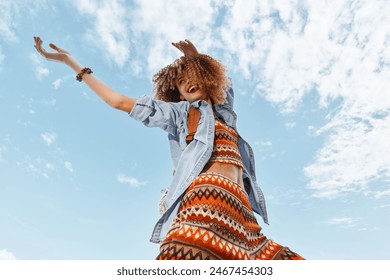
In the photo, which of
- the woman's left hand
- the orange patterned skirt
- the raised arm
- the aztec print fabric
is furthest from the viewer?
the woman's left hand

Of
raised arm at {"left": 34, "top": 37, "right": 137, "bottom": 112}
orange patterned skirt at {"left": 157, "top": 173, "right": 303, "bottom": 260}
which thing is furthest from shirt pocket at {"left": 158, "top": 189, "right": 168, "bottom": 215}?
raised arm at {"left": 34, "top": 37, "right": 137, "bottom": 112}

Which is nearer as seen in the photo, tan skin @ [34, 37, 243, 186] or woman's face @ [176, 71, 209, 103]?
tan skin @ [34, 37, 243, 186]

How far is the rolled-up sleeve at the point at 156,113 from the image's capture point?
10.0ft

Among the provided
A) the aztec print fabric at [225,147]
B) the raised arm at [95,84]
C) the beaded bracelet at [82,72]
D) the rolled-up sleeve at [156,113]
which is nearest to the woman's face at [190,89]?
the rolled-up sleeve at [156,113]

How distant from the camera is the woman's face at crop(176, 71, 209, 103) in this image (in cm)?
352

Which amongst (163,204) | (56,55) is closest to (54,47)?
(56,55)

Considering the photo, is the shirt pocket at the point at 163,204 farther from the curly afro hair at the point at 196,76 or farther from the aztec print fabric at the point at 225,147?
the curly afro hair at the point at 196,76

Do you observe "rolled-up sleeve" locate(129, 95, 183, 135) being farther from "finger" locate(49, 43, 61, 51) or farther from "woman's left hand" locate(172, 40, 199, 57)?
"finger" locate(49, 43, 61, 51)

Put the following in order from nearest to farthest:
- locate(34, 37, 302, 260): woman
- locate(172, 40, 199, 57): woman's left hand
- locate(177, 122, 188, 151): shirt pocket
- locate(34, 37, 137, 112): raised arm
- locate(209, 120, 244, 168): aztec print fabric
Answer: locate(34, 37, 302, 260): woman
locate(209, 120, 244, 168): aztec print fabric
locate(34, 37, 137, 112): raised arm
locate(177, 122, 188, 151): shirt pocket
locate(172, 40, 199, 57): woman's left hand

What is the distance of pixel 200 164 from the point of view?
2.75 m

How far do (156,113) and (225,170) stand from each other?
791mm

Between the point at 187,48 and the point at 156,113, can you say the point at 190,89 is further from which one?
the point at 156,113
